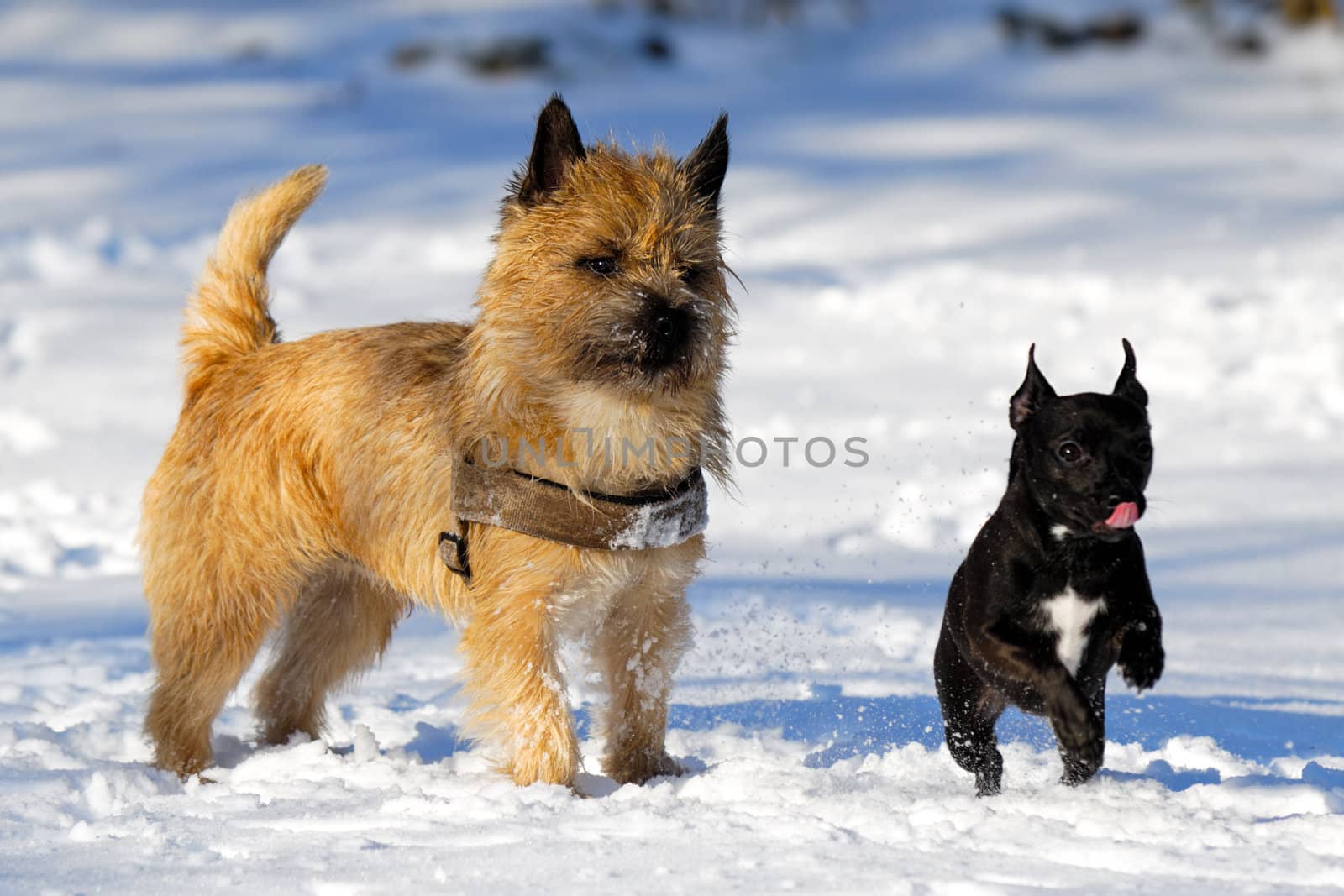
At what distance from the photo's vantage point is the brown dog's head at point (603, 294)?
3951 millimetres

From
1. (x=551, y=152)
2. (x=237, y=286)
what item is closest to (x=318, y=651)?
(x=237, y=286)

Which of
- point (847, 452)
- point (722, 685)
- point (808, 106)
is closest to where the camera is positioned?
point (722, 685)

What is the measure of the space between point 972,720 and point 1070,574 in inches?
21.2

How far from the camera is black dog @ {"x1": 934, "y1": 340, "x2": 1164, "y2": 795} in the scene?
3.61 m

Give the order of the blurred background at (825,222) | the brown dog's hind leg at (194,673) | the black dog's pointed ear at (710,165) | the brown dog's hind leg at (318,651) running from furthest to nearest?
the blurred background at (825,222), the brown dog's hind leg at (318,651), the brown dog's hind leg at (194,673), the black dog's pointed ear at (710,165)

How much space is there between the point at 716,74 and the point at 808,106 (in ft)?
4.59

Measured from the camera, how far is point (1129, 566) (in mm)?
3723

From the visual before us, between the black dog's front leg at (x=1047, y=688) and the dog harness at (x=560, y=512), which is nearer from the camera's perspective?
the black dog's front leg at (x=1047, y=688)

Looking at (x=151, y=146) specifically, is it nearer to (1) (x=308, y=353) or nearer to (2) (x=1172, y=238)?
(2) (x=1172, y=238)

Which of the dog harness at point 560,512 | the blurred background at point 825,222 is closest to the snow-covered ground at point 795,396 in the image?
the blurred background at point 825,222

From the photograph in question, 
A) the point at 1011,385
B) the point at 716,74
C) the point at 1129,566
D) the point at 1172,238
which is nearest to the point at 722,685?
the point at 1129,566

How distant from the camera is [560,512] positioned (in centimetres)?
401

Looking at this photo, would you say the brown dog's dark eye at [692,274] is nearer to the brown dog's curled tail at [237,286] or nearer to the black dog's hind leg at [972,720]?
the black dog's hind leg at [972,720]

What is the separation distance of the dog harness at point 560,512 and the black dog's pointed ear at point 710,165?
0.78 meters
